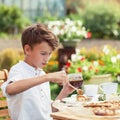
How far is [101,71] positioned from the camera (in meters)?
9.63

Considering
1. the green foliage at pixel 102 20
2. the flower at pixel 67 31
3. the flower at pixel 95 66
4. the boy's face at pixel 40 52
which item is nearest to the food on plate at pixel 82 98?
the boy's face at pixel 40 52

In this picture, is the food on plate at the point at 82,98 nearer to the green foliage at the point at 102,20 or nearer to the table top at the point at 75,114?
the table top at the point at 75,114

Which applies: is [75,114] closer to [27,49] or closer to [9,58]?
[27,49]

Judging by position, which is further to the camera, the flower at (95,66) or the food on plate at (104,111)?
the flower at (95,66)

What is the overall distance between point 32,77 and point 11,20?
16.7 meters

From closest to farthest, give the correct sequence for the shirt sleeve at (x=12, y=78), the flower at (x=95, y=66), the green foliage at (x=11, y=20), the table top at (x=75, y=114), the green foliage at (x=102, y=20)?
the table top at (x=75, y=114) < the shirt sleeve at (x=12, y=78) < the flower at (x=95, y=66) < the green foliage at (x=11, y=20) < the green foliage at (x=102, y=20)

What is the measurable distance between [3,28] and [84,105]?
17.0 meters

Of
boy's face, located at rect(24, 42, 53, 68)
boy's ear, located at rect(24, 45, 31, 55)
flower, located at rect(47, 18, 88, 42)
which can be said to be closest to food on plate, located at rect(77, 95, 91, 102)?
boy's face, located at rect(24, 42, 53, 68)

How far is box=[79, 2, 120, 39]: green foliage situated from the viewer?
2030cm

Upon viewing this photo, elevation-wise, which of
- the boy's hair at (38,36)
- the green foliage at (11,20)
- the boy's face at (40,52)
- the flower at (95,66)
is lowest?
the flower at (95,66)

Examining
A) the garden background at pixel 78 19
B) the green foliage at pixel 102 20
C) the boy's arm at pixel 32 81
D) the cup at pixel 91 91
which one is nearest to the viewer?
the boy's arm at pixel 32 81

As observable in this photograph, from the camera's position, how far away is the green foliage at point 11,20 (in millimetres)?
19859

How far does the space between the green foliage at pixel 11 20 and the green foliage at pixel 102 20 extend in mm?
2362

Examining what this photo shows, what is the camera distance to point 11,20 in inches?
785
